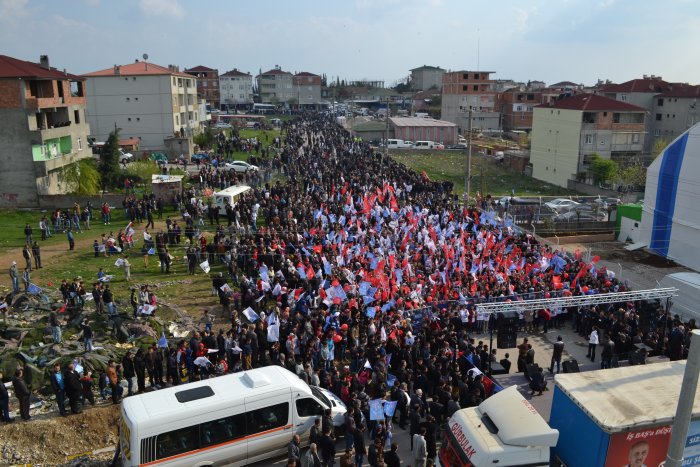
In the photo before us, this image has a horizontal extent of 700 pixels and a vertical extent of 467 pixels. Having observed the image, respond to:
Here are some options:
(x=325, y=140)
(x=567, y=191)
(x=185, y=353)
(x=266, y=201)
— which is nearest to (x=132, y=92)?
(x=325, y=140)

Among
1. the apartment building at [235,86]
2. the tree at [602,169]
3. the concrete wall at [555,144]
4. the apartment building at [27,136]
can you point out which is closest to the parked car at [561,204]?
the tree at [602,169]

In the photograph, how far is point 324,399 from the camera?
11953mm

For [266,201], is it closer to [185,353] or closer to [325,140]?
[185,353]

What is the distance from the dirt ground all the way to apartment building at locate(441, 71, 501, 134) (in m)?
79.6

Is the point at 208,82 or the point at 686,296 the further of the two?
the point at 208,82

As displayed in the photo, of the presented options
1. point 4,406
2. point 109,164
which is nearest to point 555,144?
point 109,164

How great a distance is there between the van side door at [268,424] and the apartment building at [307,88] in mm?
127127

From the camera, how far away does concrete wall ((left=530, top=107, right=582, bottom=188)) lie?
5106 centimetres

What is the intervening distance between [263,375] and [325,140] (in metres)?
51.0

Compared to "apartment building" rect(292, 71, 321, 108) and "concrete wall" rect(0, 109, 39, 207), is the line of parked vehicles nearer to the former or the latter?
"concrete wall" rect(0, 109, 39, 207)

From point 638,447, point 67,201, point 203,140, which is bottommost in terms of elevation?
point 67,201

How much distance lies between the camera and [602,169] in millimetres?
47344

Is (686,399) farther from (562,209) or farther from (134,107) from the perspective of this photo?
(134,107)

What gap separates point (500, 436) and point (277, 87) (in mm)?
131709
